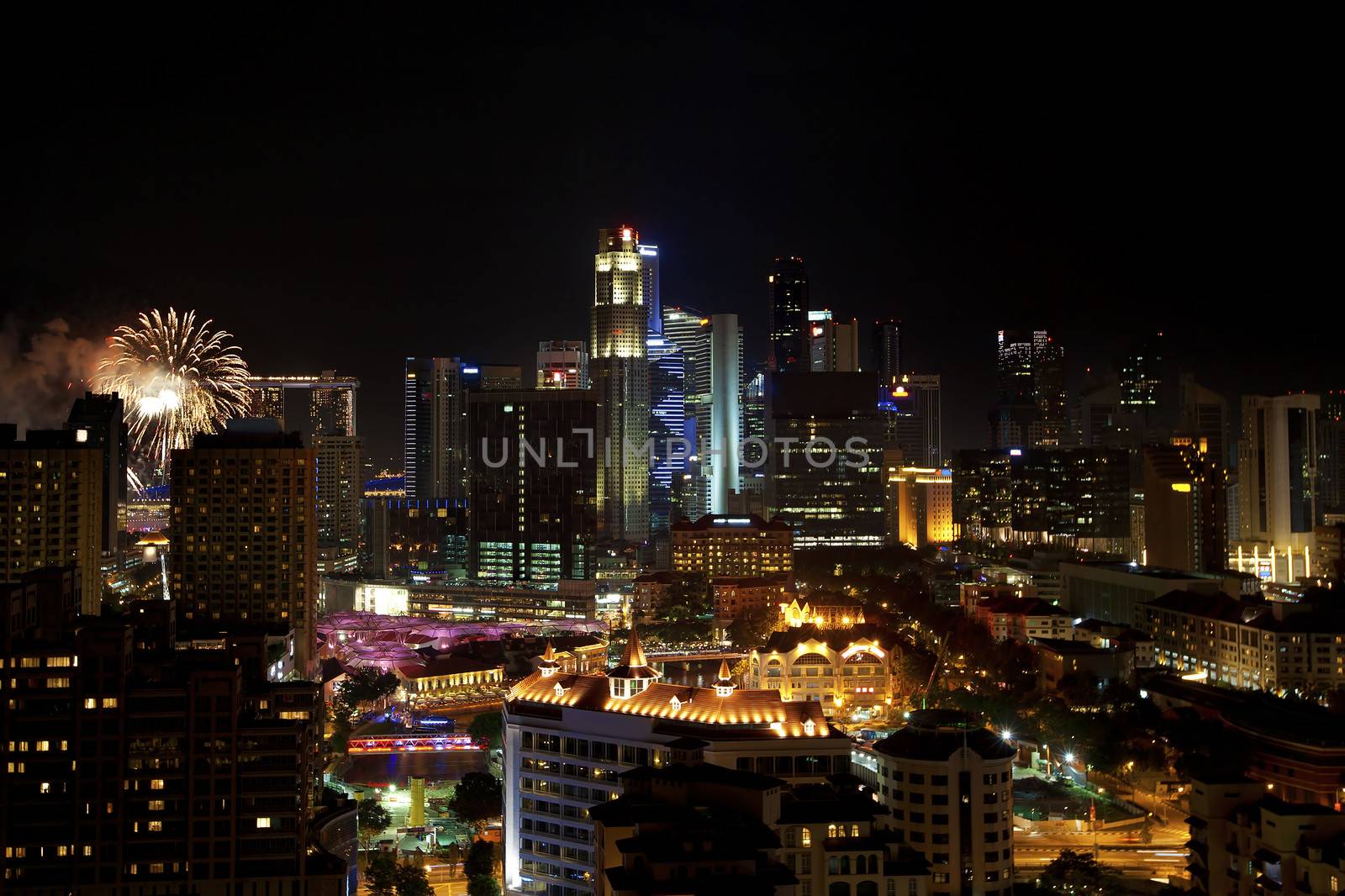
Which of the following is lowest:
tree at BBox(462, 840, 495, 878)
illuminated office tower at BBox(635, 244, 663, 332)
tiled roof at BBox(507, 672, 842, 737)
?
tree at BBox(462, 840, 495, 878)

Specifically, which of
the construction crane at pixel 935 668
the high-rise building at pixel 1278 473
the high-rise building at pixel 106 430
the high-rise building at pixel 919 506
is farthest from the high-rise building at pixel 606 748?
the high-rise building at pixel 919 506

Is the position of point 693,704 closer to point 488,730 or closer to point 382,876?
point 382,876

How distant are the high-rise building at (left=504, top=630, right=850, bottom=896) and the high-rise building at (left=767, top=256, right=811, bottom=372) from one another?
117ft

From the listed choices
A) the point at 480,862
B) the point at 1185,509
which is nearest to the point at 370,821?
the point at 480,862

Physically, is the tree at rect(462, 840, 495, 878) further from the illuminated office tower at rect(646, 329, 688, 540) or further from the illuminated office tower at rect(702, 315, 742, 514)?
the illuminated office tower at rect(646, 329, 688, 540)

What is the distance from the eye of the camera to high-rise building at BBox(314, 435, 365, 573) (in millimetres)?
38969

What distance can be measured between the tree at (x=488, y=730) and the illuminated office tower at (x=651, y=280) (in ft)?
90.6

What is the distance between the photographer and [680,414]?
4475 centimetres

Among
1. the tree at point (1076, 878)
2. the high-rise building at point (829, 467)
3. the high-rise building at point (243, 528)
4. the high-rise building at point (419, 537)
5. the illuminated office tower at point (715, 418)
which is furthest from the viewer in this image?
the illuminated office tower at point (715, 418)

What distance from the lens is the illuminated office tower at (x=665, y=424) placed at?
1737 inches

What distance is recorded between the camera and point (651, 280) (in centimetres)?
4384

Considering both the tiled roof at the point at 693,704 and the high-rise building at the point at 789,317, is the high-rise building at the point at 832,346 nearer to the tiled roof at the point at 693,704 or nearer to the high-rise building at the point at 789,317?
the high-rise building at the point at 789,317

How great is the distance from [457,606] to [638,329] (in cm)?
1532

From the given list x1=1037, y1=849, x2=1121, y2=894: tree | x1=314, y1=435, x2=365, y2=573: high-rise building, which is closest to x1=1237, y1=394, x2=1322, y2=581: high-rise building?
x1=1037, y1=849, x2=1121, y2=894: tree
